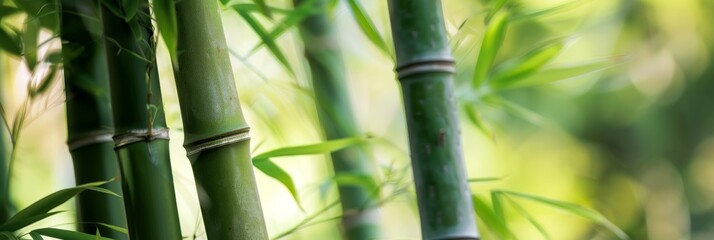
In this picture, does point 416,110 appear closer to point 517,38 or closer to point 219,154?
point 219,154

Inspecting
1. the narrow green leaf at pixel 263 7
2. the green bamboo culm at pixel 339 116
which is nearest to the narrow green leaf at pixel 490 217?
the green bamboo culm at pixel 339 116

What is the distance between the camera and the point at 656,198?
2.01 metres

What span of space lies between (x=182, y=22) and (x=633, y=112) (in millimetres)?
1723

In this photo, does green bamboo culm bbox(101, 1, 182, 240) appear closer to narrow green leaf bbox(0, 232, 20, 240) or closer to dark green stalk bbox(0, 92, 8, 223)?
narrow green leaf bbox(0, 232, 20, 240)

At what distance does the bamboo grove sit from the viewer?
20.5 inches

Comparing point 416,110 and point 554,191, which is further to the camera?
point 554,191

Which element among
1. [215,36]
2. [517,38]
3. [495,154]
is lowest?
[495,154]

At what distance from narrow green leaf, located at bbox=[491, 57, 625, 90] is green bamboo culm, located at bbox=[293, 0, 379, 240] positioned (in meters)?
0.16

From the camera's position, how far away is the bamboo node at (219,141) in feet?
1.69

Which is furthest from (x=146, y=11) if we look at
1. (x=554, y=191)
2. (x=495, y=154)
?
(x=554, y=191)

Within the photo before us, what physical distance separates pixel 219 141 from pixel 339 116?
0.36m

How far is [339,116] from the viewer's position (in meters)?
0.87

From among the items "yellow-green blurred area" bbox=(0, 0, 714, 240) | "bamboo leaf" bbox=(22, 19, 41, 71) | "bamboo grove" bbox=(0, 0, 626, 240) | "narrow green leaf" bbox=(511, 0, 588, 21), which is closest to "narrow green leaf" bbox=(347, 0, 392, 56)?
"bamboo grove" bbox=(0, 0, 626, 240)

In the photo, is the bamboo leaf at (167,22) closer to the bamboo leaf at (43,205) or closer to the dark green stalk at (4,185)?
the bamboo leaf at (43,205)
